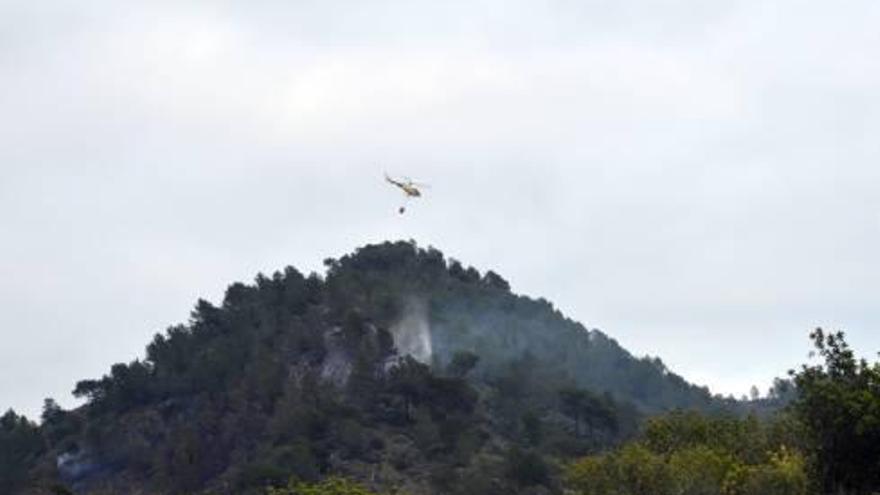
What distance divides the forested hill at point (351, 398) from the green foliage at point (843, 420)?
55137mm

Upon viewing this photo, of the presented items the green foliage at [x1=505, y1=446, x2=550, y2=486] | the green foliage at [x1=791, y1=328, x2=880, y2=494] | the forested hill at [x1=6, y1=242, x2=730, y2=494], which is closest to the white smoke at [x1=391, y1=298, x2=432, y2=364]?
the forested hill at [x1=6, y1=242, x2=730, y2=494]

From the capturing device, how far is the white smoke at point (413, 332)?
155625 millimetres

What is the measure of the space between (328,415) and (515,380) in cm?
2644

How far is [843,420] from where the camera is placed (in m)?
43.8

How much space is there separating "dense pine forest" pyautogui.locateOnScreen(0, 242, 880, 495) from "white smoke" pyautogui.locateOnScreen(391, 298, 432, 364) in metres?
0.27

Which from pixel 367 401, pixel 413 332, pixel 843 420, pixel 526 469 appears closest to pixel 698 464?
pixel 843 420

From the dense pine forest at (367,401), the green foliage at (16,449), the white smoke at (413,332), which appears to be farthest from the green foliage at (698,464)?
the white smoke at (413,332)

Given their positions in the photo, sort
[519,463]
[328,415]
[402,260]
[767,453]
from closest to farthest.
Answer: [767,453]
[519,463]
[328,415]
[402,260]

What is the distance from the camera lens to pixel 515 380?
482 ft

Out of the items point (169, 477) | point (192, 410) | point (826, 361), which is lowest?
point (826, 361)

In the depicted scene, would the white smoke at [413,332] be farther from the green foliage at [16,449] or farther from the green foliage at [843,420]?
the green foliage at [843,420]

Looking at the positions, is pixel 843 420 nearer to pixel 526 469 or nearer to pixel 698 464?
pixel 698 464

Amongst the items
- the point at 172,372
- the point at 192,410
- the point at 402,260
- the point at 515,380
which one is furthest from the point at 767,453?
the point at 402,260

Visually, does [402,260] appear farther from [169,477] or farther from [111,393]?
[169,477]
